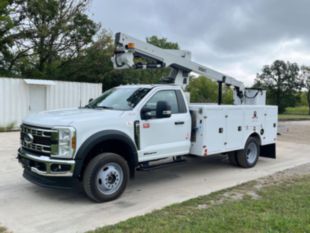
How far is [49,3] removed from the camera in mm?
22484

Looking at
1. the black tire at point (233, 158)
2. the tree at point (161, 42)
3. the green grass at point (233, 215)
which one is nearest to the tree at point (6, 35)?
the black tire at point (233, 158)

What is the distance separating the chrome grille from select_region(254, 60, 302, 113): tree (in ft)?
191

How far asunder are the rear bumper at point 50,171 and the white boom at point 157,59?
2.66 metres

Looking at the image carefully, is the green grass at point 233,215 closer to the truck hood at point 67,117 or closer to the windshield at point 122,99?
the truck hood at point 67,117

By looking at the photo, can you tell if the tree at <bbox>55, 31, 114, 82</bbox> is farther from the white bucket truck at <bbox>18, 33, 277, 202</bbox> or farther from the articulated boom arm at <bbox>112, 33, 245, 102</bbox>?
the white bucket truck at <bbox>18, 33, 277, 202</bbox>

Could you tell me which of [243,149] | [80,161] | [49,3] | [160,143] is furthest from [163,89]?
[49,3]

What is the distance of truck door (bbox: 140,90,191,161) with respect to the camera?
19.2 feet

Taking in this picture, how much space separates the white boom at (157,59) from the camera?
6655 millimetres

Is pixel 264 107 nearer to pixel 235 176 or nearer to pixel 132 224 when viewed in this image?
pixel 235 176

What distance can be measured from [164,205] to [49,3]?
2096 cm

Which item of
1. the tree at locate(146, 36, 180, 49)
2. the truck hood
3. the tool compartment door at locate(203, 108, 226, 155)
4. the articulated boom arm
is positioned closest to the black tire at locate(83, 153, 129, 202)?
the truck hood

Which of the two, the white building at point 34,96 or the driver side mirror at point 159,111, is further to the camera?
the white building at point 34,96

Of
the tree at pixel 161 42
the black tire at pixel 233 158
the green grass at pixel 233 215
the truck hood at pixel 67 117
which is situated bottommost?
the green grass at pixel 233 215

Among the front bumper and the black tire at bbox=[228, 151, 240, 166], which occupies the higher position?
the front bumper
